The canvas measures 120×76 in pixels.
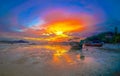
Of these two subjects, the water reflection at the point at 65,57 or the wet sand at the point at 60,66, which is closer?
the wet sand at the point at 60,66

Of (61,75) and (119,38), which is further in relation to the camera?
(119,38)

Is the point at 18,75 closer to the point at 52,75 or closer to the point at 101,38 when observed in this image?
the point at 52,75

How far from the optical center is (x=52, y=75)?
1523 cm

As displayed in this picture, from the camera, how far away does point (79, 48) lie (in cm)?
5116

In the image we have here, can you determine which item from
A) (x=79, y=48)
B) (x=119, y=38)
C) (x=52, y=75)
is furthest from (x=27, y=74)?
(x=119, y=38)

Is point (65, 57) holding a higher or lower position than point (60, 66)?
higher

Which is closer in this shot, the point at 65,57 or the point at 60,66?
the point at 60,66

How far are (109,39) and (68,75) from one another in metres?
134

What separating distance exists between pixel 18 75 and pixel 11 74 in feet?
2.86

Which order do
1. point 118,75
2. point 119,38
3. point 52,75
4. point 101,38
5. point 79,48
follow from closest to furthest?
point 118,75 → point 52,75 → point 79,48 → point 119,38 → point 101,38

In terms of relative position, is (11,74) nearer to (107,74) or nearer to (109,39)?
(107,74)

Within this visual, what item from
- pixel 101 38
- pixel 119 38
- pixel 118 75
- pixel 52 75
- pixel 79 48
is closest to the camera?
pixel 118 75

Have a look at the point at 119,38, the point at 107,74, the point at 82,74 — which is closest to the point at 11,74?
the point at 82,74

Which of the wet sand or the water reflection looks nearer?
the wet sand
